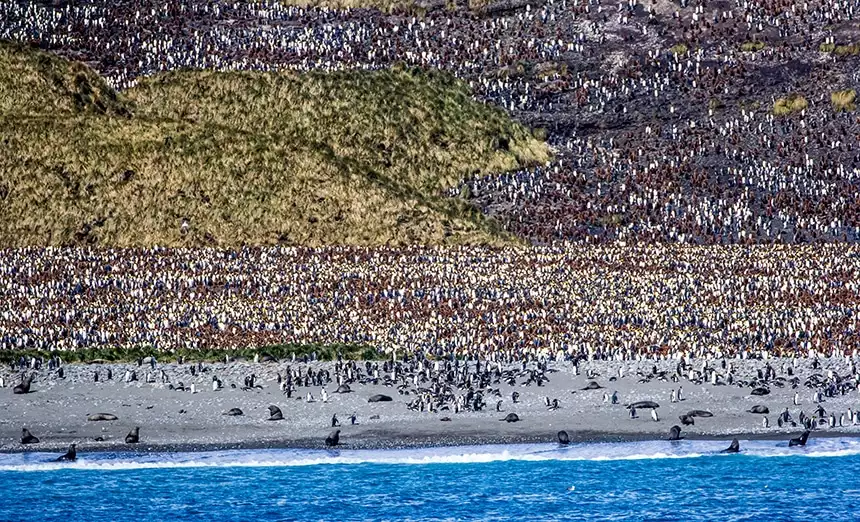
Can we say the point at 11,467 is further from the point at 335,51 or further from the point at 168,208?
the point at 335,51

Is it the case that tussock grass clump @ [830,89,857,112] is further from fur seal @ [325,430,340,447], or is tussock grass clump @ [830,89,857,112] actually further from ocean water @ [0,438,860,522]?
fur seal @ [325,430,340,447]

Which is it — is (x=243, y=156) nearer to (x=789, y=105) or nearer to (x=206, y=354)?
(x=789, y=105)

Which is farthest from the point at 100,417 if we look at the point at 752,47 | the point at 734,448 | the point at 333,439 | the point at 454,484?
the point at 752,47

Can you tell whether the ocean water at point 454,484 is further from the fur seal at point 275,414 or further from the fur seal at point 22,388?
the fur seal at point 22,388

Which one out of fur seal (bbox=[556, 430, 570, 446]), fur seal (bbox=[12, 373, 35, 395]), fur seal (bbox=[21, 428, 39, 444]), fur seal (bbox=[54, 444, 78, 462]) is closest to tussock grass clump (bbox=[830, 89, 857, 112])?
fur seal (bbox=[556, 430, 570, 446])

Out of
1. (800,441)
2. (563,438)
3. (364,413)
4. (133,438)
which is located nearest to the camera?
(800,441)

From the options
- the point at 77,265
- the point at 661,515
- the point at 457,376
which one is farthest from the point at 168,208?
the point at 661,515

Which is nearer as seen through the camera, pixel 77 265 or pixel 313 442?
pixel 313 442
